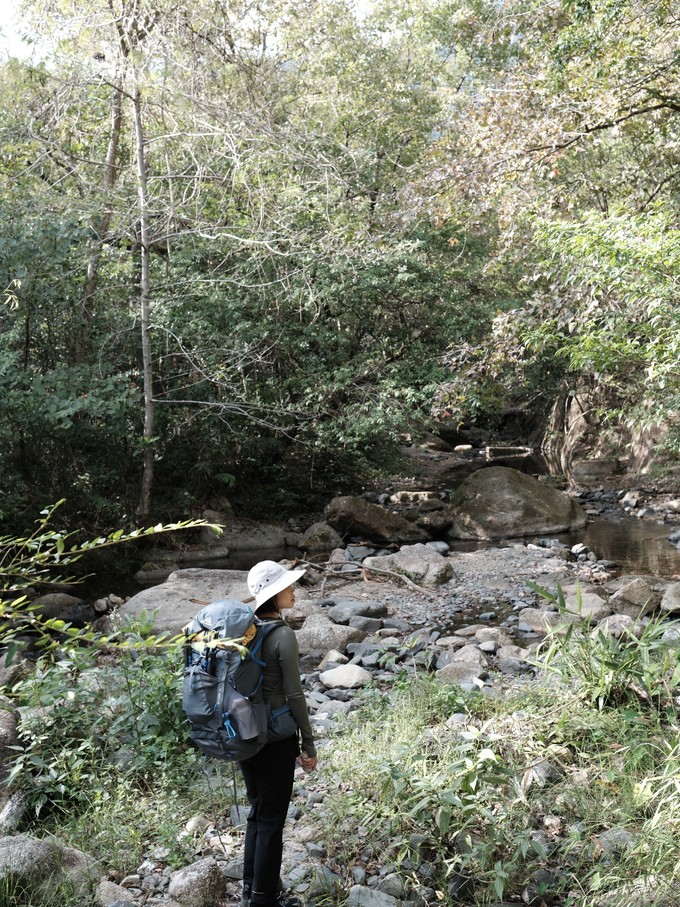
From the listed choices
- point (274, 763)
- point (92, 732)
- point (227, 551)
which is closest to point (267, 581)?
point (274, 763)

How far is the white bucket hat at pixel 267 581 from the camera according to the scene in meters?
3.25

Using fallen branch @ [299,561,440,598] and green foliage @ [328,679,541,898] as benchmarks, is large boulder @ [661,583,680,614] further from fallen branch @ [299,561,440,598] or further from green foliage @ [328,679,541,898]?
green foliage @ [328,679,541,898]

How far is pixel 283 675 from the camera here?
3203 millimetres

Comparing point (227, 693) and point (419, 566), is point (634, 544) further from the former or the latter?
point (227, 693)

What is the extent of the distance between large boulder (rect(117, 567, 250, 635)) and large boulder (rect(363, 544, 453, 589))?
79.9 inches

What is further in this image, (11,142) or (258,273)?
(258,273)

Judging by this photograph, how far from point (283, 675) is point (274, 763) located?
0.35 m

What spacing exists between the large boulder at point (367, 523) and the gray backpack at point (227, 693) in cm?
1008

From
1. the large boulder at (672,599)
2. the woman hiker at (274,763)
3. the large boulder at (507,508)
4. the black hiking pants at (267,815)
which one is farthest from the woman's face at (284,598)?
the large boulder at (507,508)

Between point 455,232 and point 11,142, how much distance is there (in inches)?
280

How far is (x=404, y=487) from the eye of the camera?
17547 mm

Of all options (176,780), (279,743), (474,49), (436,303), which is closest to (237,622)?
(279,743)

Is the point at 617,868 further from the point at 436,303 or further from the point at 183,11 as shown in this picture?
the point at 436,303

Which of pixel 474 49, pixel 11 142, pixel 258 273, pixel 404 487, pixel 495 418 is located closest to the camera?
pixel 11 142
